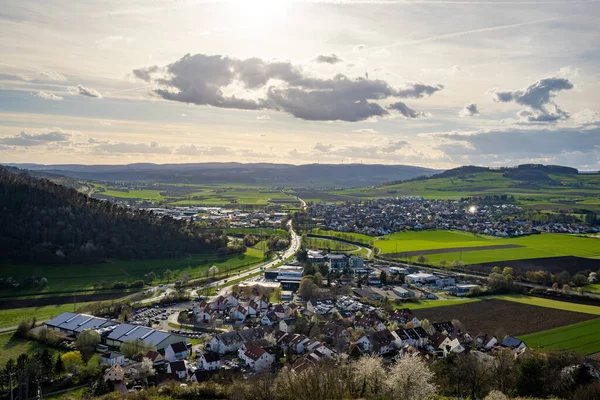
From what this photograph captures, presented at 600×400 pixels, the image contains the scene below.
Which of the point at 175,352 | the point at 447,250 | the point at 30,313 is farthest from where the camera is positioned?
the point at 447,250

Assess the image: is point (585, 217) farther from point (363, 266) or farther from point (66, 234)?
point (66, 234)

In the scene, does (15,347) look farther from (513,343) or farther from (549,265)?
(549,265)

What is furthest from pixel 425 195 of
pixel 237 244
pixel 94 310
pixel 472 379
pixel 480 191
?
pixel 472 379

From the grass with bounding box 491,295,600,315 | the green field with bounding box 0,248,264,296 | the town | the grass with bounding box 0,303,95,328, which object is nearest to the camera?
the grass with bounding box 0,303,95,328

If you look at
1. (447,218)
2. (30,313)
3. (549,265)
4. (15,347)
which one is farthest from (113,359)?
(447,218)

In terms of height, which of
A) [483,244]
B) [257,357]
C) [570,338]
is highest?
[483,244]

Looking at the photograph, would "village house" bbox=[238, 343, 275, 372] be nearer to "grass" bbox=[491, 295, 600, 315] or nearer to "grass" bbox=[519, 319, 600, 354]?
"grass" bbox=[519, 319, 600, 354]

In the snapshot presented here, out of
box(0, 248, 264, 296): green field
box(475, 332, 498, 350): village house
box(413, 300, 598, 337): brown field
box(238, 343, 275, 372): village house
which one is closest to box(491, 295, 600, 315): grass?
box(413, 300, 598, 337): brown field
